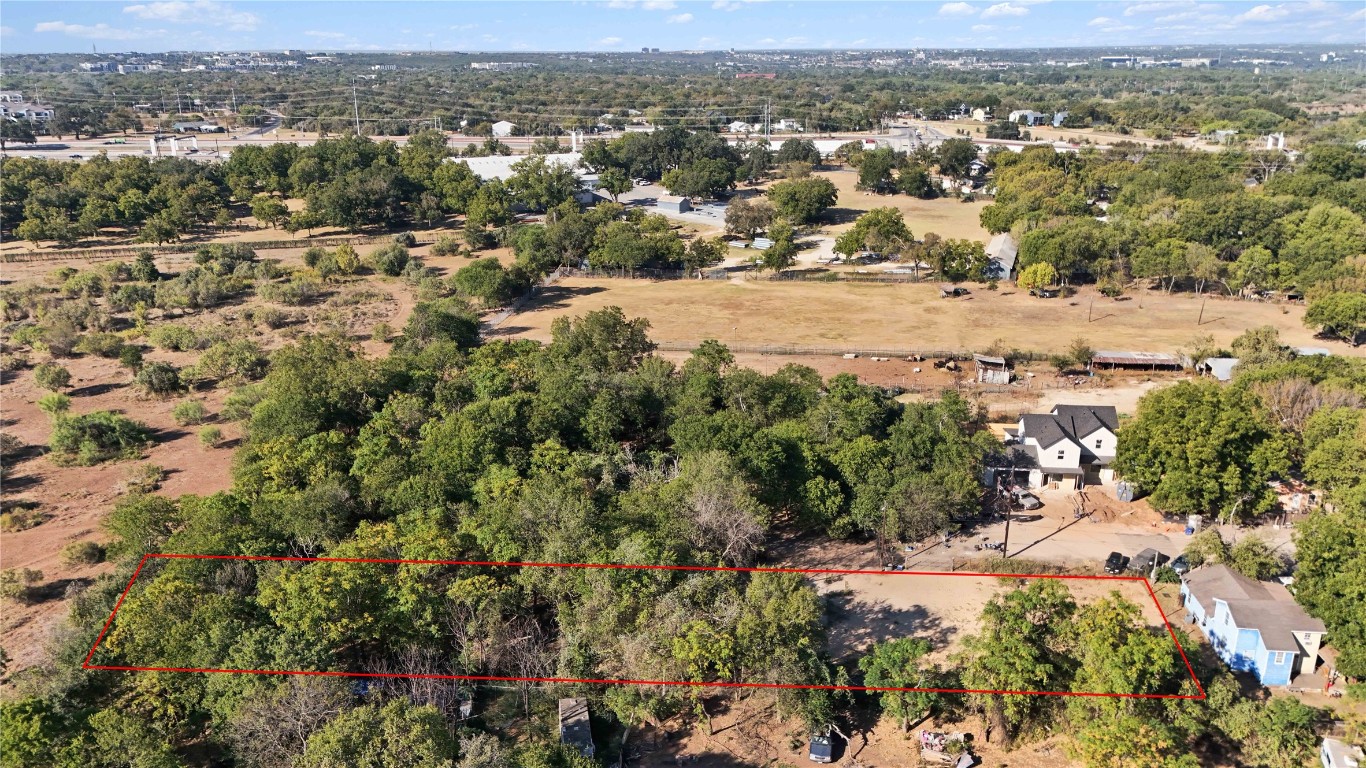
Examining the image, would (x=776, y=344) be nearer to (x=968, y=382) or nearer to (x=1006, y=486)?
(x=968, y=382)

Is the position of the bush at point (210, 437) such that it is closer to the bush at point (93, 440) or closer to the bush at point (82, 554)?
the bush at point (93, 440)

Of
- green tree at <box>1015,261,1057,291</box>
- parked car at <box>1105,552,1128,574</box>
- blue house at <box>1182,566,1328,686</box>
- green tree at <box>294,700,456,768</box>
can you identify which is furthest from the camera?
green tree at <box>1015,261,1057,291</box>

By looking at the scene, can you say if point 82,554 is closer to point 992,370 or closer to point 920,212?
point 992,370

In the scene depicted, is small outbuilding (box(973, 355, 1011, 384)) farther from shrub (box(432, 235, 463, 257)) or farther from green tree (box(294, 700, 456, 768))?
shrub (box(432, 235, 463, 257))

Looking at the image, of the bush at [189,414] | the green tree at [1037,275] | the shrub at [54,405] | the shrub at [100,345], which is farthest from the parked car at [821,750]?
the shrub at [100,345]

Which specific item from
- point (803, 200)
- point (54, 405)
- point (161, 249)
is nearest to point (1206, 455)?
point (54, 405)

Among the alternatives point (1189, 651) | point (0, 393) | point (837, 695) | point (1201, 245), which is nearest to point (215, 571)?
point (837, 695)

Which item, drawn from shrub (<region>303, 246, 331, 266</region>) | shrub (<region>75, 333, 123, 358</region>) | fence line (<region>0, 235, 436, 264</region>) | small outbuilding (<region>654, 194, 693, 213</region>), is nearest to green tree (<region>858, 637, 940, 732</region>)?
shrub (<region>75, 333, 123, 358</region>)
